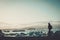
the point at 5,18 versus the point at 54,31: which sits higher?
the point at 5,18

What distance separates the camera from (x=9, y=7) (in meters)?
4.60

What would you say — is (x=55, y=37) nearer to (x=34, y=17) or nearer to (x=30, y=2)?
(x=34, y=17)

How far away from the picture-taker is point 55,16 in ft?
15.1

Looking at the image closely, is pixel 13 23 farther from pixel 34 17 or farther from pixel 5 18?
pixel 34 17

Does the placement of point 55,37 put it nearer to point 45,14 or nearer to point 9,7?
point 45,14

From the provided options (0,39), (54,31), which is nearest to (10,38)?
(0,39)

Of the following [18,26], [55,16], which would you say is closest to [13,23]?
[18,26]

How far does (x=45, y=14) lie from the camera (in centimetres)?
460

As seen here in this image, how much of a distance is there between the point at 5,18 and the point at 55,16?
119cm

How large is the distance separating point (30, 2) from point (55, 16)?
2.25ft

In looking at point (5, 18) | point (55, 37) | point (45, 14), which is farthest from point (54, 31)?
point (5, 18)

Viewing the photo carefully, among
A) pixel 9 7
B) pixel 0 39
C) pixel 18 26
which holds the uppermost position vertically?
pixel 9 7

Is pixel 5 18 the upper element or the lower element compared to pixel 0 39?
upper

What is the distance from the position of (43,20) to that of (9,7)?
0.87 meters
